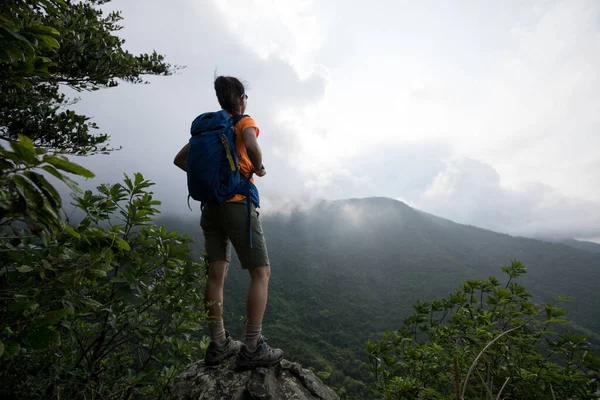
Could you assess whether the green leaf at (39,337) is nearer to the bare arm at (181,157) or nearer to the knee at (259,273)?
the knee at (259,273)

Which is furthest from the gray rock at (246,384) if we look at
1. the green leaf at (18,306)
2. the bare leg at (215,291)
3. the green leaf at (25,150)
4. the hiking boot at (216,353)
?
the green leaf at (25,150)

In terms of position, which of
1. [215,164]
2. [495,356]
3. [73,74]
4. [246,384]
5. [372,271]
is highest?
[73,74]

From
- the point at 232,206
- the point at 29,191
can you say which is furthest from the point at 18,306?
the point at 232,206

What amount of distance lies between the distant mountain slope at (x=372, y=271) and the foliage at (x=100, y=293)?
50.6 meters

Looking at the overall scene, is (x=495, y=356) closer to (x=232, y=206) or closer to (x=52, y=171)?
(x=232, y=206)

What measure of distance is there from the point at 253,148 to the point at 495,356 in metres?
2.48

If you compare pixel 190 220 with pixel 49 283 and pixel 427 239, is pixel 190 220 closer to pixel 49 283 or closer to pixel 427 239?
pixel 427 239

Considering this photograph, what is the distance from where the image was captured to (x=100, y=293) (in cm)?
212

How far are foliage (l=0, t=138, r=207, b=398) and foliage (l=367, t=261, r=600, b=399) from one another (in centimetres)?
173

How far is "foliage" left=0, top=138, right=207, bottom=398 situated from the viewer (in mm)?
1346

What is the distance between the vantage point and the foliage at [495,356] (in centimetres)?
176

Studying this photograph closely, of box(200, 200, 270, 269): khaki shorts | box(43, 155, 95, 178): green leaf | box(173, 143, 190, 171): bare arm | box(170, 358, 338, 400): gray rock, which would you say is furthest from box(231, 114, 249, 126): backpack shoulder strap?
box(170, 358, 338, 400): gray rock

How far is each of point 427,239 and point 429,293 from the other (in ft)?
187

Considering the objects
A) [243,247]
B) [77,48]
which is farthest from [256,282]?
[77,48]
